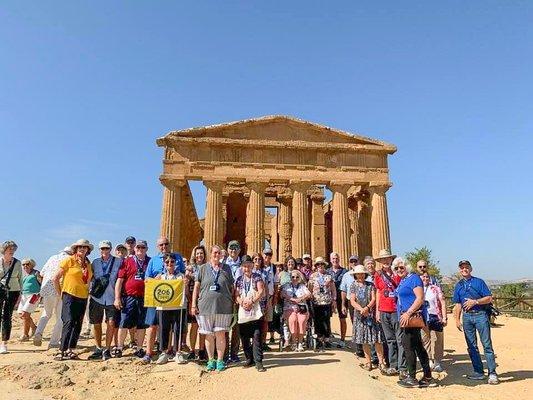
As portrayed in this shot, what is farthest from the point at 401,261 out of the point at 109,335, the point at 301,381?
the point at 109,335

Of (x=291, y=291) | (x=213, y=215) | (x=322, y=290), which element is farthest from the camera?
(x=213, y=215)

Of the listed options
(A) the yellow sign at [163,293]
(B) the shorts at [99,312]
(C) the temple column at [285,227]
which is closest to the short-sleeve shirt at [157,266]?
(A) the yellow sign at [163,293]

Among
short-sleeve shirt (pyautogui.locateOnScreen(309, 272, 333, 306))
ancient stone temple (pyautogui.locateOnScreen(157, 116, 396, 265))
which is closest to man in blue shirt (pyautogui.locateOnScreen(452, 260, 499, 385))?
short-sleeve shirt (pyautogui.locateOnScreen(309, 272, 333, 306))

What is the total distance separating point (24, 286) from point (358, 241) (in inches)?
794

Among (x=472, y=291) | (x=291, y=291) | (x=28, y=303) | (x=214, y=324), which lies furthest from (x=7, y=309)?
(x=472, y=291)

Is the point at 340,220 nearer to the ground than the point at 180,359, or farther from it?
farther from it

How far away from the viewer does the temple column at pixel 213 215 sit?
22.4 meters

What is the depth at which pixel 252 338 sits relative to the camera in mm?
7043

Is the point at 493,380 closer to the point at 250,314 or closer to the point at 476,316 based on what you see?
the point at 476,316

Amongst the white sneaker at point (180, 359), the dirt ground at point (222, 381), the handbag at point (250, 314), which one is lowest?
the dirt ground at point (222, 381)

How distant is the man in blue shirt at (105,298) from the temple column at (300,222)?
50.9 feet

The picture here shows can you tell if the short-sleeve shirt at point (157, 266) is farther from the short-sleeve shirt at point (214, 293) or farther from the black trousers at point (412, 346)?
the black trousers at point (412, 346)

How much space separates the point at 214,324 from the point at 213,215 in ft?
52.7

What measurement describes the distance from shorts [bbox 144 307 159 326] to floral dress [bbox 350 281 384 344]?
11.7 ft
